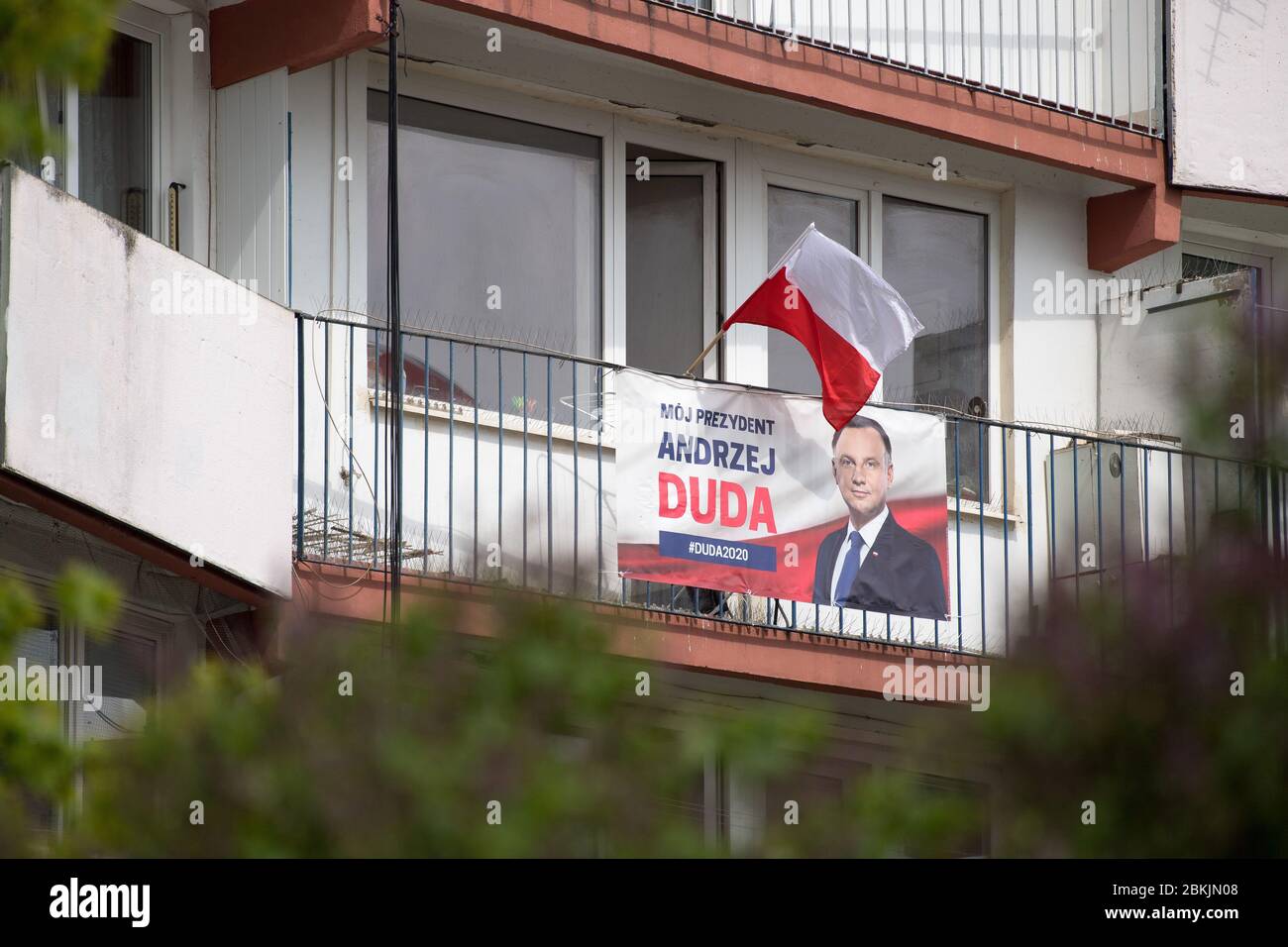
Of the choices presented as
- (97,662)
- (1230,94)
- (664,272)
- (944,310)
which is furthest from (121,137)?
(1230,94)

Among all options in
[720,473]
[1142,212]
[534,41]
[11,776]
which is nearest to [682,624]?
[720,473]

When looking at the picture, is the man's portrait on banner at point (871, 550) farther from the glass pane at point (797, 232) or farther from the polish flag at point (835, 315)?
the glass pane at point (797, 232)

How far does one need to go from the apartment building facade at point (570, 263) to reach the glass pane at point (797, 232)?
2cm

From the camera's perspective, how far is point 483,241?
11.1m

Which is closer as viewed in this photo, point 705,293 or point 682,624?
point 682,624

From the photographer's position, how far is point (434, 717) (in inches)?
110

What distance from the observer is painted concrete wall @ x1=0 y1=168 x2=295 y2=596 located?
8016 mm

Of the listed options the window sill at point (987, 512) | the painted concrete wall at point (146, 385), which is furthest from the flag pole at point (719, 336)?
the painted concrete wall at point (146, 385)

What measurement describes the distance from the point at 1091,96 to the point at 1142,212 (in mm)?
753

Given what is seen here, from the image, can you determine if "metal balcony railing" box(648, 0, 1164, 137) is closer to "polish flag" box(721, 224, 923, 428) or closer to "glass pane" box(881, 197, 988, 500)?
"glass pane" box(881, 197, 988, 500)

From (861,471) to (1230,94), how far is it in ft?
12.9

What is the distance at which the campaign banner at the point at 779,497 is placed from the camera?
10656 millimetres

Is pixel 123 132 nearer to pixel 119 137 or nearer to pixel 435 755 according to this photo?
pixel 119 137
